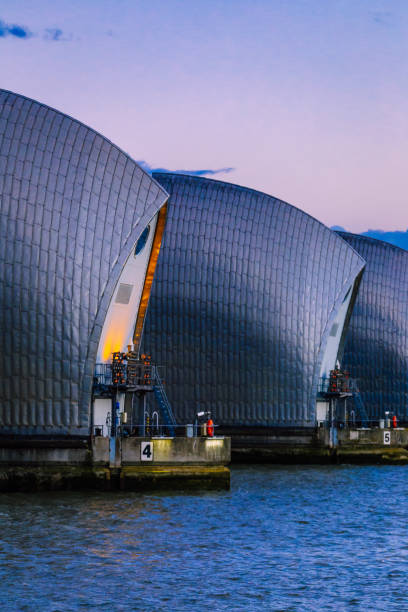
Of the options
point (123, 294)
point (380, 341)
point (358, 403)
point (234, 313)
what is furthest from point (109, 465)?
point (380, 341)

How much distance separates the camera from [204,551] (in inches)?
1232

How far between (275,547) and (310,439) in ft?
106

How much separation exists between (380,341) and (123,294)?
32298mm

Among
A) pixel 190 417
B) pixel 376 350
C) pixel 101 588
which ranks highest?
pixel 376 350

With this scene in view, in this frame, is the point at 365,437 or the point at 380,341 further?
the point at 380,341

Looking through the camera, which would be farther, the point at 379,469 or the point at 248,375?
the point at 248,375

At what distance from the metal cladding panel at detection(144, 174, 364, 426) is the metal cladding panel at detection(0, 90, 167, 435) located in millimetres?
14937

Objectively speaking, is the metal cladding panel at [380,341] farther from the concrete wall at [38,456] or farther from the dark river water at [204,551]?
the concrete wall at [38,456]

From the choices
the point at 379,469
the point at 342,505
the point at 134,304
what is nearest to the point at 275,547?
the point at 342,505

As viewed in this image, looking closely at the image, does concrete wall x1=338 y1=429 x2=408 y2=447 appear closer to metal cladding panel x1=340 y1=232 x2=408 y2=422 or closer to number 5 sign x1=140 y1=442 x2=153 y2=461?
metal cladding panel x1=340 y1=232 x2=408 y2=422

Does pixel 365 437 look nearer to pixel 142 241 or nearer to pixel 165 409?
pixel 142 241

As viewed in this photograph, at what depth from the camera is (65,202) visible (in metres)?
48.3

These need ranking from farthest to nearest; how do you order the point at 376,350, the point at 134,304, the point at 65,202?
1. the point at 376,350
2. the point at 134,304
3. the point at 65,202

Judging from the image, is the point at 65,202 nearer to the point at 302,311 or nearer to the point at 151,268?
the point at 151,268
